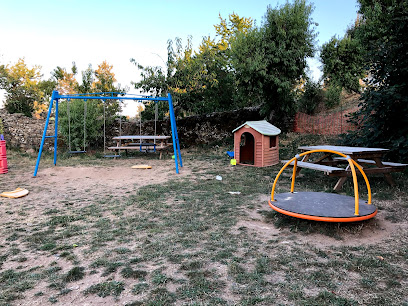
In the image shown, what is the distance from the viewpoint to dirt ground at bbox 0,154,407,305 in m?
2.43

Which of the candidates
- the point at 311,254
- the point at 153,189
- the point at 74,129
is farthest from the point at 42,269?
the point at 74,129

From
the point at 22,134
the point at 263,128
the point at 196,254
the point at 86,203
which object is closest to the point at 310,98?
the point at 263,128

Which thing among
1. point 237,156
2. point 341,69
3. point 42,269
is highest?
point 341,69

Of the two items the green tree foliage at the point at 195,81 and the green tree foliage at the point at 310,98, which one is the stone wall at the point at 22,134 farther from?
the green tree foliage at the point at 310,98

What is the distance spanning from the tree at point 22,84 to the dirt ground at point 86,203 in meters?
24.4

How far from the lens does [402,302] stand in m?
2.12

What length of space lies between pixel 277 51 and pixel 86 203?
969 centimetres

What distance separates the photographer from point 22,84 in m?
31.0

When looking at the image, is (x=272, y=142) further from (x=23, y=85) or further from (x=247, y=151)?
(x=23, y=85)

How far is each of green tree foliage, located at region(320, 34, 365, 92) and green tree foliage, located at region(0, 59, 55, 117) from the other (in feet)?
87.9

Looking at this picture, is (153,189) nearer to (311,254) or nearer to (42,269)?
(42,269)

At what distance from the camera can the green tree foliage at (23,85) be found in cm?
2965

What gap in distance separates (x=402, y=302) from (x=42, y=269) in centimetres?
298

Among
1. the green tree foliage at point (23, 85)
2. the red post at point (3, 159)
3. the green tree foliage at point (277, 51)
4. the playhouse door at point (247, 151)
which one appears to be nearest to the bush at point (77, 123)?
the red post at point (3, 159)
